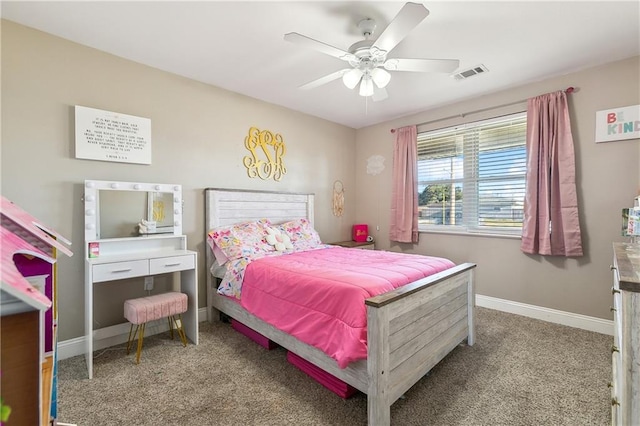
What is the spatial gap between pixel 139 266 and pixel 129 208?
2.03ft

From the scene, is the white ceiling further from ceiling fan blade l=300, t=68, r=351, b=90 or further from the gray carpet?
the gray carpet

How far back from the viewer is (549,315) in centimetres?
308

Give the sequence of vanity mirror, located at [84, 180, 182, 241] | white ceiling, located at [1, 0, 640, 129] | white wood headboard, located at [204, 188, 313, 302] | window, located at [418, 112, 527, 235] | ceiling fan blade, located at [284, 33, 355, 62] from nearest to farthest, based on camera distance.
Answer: ceiling fan blade, located at [284, 33, 355, 62] < white ceiling, located at [1, 0, 640, 129] < vanity mirror, located at [84, 180, 182, 241] < white wood headboard, located at [204, 188, 313, 302] < window, located at [418, 112, 527, 235]

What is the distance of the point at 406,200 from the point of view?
4.13 m

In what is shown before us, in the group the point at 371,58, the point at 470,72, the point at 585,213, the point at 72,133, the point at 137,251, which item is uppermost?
the point at 470,72

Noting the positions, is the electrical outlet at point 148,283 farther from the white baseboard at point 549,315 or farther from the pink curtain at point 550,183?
the pink curtain at point 550,183

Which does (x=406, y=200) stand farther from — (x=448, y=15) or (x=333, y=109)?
(x=448, y=15)

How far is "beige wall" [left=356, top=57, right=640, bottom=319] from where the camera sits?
2.70 m

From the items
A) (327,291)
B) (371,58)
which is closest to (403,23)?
(371,58)

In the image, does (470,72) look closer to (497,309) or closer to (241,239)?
(497,309)

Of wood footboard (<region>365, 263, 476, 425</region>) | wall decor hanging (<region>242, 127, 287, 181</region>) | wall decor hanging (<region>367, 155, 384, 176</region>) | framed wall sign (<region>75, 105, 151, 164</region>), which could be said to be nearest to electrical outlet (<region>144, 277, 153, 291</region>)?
framed wall sign (<region>75, 105, 151, 164</region>)

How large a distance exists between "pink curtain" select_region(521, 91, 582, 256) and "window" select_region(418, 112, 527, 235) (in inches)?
7.2

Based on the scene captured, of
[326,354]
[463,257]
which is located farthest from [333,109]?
[326,354]

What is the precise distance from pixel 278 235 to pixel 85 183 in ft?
5.82
